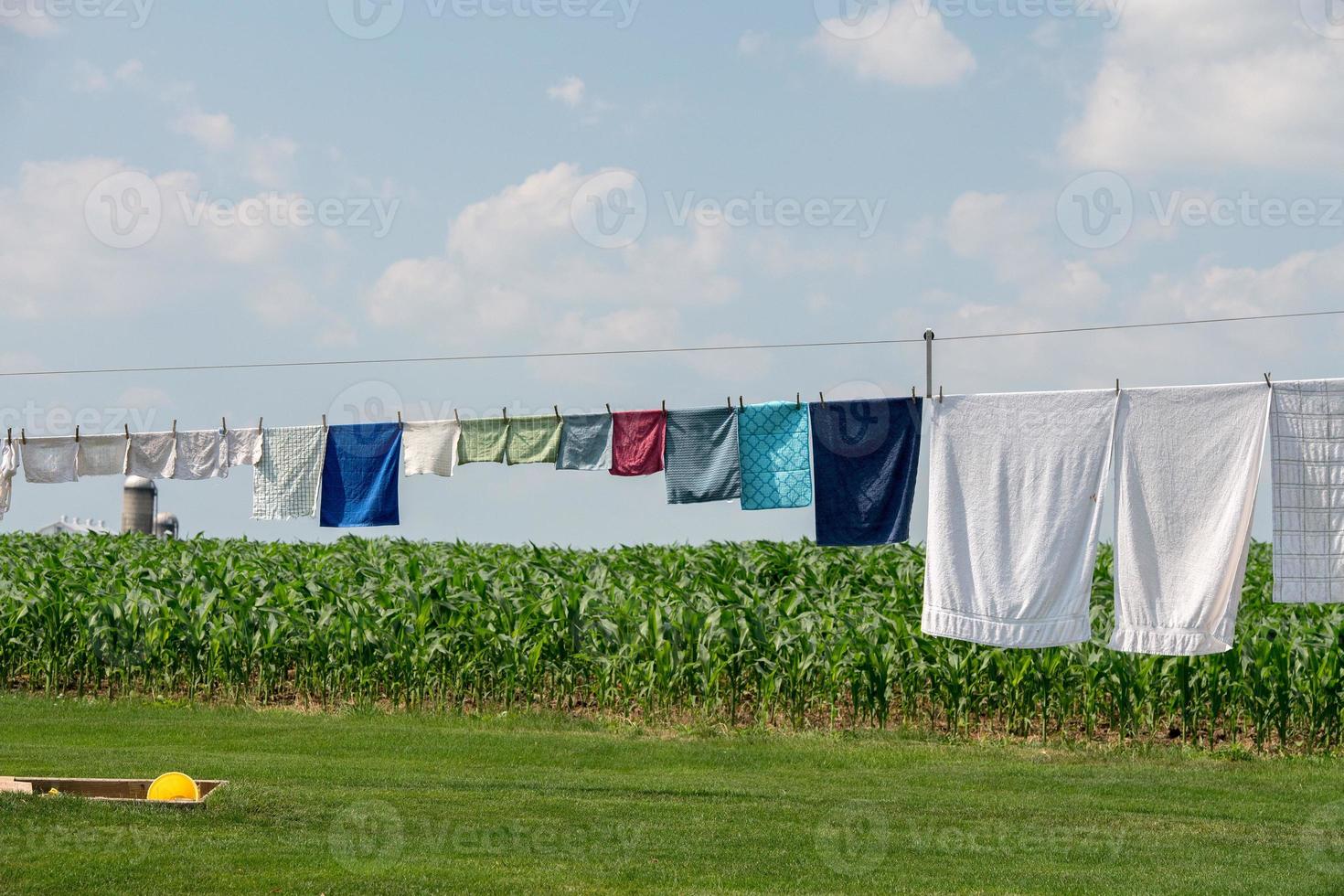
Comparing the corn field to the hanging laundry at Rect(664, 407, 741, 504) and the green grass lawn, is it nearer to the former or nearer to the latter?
the green grass lawn

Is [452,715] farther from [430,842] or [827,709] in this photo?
[430,842]

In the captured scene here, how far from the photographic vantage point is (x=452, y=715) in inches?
612

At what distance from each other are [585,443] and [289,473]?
3503 millimetres

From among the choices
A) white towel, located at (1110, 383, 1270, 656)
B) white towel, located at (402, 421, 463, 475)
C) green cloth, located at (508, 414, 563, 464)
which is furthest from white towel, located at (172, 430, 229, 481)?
white towel, located at (1110, 383, 1270, 656)

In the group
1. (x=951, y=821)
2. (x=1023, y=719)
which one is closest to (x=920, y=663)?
(x=1023, y=719)

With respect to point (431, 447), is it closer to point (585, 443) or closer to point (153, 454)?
point (585, 443)

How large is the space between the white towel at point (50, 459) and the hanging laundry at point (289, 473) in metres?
3.00

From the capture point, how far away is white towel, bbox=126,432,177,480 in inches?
628

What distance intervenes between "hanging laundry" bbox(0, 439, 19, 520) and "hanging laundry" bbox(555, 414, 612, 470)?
300 inches

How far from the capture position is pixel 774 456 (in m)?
11.6

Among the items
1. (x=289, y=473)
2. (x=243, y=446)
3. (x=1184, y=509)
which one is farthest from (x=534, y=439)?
(x=1184, y=509)

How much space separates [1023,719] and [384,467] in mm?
7118

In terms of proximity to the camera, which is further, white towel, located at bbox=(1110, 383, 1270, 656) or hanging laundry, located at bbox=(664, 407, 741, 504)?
hanging laundry, located at bbox=(664, 407, 741, 504)

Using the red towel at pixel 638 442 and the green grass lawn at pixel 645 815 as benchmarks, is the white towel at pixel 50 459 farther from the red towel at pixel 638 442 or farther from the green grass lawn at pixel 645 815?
the red towel at pixel 638 442
